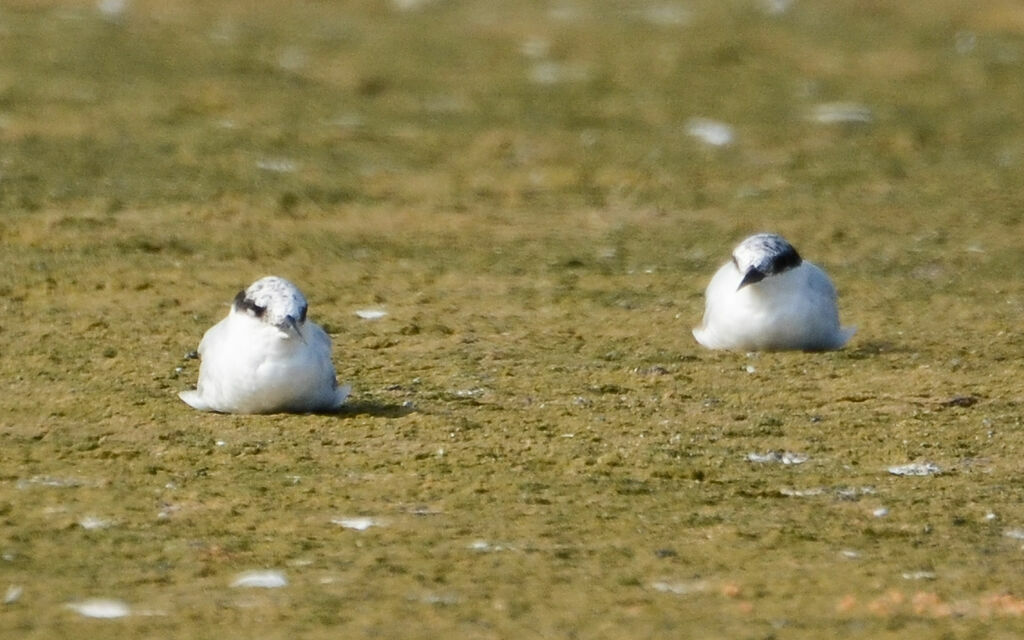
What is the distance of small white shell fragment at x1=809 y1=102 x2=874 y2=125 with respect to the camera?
14.6 metres

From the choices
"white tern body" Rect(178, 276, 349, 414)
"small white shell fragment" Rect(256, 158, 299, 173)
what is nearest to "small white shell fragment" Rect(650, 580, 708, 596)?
"white tern body" Rect(178, 276, 349, 414)

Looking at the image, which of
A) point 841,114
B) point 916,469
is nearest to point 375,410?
point 916,469

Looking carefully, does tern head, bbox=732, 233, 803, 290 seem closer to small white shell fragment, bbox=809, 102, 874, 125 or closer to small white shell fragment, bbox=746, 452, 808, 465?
small white shell fragment, bbox=746, 452, 808, 465

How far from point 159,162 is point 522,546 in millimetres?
7179

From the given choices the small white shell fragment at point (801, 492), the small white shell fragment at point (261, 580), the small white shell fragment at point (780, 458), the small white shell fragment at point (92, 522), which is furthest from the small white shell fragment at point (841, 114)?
the small white shell fragment at point (261, 580)

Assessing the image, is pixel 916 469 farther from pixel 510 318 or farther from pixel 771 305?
pixel 510 318

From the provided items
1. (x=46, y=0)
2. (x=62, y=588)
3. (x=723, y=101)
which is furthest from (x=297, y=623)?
(x=46, y=0)

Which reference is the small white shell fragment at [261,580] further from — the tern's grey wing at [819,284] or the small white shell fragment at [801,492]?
the tern's grey wing at [819,284]

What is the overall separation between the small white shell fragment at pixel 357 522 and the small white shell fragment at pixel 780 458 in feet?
→ 5.04

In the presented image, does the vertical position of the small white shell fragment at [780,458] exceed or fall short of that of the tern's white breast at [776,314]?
it falls short

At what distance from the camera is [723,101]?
590 inches

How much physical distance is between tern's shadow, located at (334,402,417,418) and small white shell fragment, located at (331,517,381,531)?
128 cm

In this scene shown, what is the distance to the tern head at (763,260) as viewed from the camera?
27.1 ft

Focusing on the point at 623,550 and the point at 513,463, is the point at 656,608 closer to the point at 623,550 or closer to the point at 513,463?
the point at 623,550
